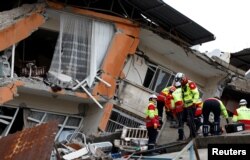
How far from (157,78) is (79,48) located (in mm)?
3918

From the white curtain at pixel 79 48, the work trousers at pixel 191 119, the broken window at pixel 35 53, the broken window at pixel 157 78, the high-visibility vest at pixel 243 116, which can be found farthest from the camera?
the broken window at pixel 157 78

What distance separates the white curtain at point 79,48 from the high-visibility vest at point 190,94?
495 centimetres

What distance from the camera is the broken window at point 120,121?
17.6 metres

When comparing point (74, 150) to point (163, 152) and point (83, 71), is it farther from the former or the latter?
point (83, 71)

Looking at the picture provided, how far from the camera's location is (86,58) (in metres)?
16.7

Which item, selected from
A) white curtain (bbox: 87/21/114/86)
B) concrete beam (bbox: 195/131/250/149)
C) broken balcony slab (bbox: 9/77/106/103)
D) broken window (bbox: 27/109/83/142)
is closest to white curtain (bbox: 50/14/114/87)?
white curtain (bbox: 87/21/114/86)

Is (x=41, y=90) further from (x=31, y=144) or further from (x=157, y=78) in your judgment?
(x=31, y=144)

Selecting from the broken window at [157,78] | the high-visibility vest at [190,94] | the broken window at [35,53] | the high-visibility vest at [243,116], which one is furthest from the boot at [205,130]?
the broken window at [157,78]

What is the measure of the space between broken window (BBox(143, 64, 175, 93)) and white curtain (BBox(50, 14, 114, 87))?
2588 millimetres

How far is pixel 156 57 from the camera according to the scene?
1925 cm

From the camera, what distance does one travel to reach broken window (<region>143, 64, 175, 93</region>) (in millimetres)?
18906

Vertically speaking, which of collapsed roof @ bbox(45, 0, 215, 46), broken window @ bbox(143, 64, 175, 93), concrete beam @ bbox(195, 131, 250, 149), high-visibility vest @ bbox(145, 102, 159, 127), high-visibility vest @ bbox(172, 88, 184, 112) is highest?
collapsed roof @ bbox(45, 0, 215, 46)

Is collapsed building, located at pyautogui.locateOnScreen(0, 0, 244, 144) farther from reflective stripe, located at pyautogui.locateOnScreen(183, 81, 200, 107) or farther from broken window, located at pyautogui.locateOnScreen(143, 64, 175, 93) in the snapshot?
reflective stripe, located at pyautogui.locateOnScreen(183, 81, 200, 107)

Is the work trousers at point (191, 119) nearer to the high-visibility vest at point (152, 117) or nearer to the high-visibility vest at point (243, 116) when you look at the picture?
the high-visibility vest at point (152, 117)
